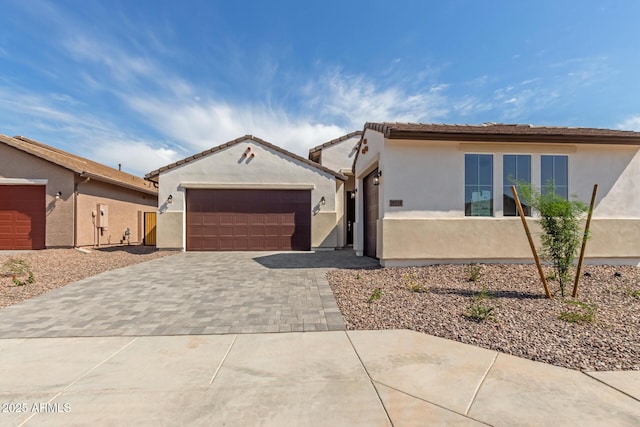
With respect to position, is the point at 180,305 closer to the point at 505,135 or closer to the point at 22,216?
the point at 505,135

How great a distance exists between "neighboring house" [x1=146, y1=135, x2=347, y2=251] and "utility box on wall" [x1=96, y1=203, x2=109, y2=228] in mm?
3148

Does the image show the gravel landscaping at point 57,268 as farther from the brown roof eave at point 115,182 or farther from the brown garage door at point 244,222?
the brown roof eave at point 115,182

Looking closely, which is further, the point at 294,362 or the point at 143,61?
the point at 143,61

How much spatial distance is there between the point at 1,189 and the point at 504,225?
18590mm

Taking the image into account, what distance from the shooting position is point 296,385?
3.03 m

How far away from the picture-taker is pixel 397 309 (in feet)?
17.4

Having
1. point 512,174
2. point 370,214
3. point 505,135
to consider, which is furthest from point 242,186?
point 512,174

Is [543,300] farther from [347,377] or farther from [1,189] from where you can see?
[1,189]

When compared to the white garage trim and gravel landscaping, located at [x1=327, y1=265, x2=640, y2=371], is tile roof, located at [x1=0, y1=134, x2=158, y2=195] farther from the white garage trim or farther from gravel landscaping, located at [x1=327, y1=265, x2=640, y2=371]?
gravel landscaping, located at [x1=327, y1=265, x2=640, y2=371]

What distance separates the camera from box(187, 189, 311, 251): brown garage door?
1355cm

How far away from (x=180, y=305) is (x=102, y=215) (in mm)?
11968

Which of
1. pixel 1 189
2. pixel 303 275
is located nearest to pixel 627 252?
pixel 303 275

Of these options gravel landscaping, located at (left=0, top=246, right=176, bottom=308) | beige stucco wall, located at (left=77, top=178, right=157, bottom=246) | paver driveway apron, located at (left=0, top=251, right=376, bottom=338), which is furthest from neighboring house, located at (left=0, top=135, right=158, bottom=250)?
paver driveway apron, located at (left=0, top=251, right=376, bottom=338)

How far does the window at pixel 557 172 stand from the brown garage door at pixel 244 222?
856 cm
